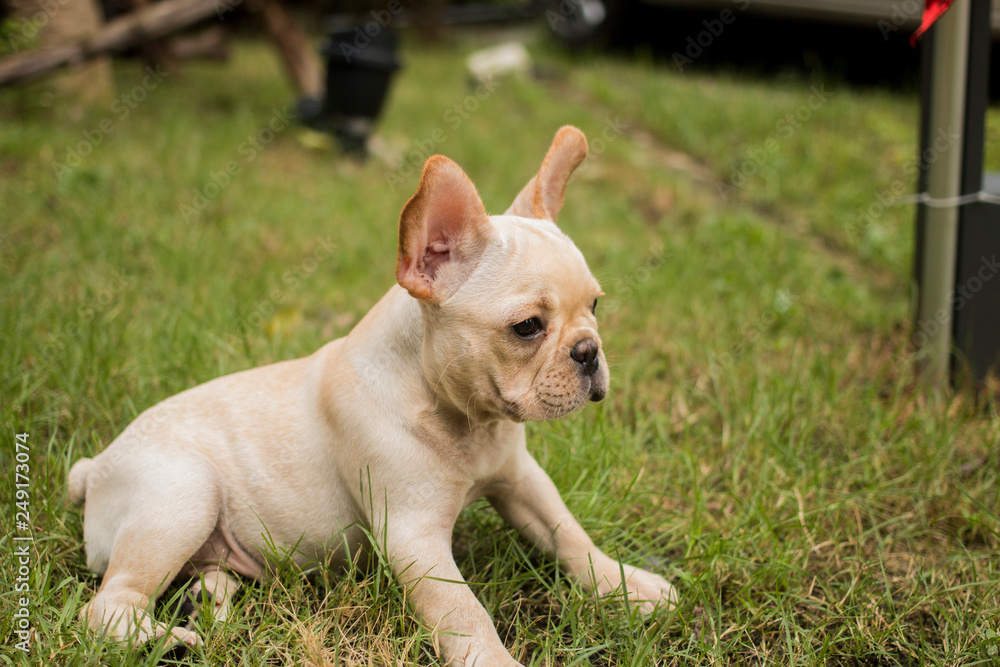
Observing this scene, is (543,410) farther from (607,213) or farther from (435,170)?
(607,213)

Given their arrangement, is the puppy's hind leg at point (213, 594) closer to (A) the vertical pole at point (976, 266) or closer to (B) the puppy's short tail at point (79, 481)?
(B) the puppy's short tail at point (79, 481)

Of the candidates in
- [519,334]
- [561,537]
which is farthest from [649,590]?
[519,334]

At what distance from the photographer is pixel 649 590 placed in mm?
2396

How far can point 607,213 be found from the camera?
5.96m

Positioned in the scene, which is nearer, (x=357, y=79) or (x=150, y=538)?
(x=150, y=538)

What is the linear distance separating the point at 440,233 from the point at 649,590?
1242 millimetres

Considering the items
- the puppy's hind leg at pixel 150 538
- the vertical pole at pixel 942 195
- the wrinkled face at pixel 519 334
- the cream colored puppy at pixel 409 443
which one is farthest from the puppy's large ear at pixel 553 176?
the vertical pole at pixel 942 195

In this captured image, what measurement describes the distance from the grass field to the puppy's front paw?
0.07m

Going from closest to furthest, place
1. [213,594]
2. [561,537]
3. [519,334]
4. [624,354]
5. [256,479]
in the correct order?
[519,334] → [213,594] → [256,479] → [561,537] → [624,354]

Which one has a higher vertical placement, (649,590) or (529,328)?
(529,328)

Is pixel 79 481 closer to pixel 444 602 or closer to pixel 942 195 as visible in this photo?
pixel 444 602

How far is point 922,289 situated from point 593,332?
2372 mm

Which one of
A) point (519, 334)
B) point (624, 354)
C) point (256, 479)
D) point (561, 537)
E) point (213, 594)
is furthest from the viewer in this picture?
point (624, 354)

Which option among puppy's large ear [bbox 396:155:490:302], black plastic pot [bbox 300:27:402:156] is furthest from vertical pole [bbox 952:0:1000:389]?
black plastic pot [bbox 300:27:402:156]
